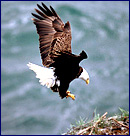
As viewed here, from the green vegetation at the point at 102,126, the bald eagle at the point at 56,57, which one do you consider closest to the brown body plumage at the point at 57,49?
the bald eagle at the point at 56,57

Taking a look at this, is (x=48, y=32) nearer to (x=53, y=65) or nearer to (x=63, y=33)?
(x=63, y=33)

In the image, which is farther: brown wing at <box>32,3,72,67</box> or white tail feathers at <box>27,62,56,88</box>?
brown wing at <box>32,3,72,67</box>

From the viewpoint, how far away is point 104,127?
8.49ft

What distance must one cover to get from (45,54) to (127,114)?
124 centimetres

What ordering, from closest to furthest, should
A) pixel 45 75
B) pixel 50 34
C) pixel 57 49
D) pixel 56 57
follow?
pixel 56 57, pixel 45 75, pixel 57 49, pixel 50 34

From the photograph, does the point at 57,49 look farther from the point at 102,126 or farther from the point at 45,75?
the point at 102,126

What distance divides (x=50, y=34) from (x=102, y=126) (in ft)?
4.71

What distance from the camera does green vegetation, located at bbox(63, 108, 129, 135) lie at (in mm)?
2468

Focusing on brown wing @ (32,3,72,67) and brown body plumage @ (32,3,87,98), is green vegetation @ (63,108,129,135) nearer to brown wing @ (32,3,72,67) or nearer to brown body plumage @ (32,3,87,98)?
brown body plumage @ (32,3,87,98)

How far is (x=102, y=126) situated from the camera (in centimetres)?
258

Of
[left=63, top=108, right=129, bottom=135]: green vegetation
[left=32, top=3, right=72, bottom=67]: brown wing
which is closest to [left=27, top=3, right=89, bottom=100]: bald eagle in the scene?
[left=32, top=3, right=72, bottom=67]: brown wing

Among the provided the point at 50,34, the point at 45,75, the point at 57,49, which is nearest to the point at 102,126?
the point at 45,75

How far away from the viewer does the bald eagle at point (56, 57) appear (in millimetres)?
2430

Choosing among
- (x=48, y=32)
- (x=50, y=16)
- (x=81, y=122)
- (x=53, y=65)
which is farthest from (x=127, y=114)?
(x=50, y=16)
